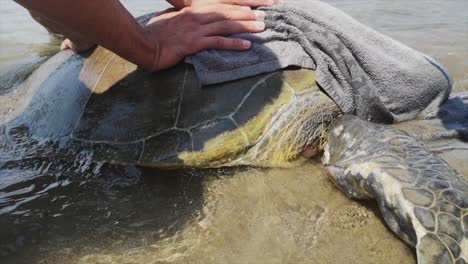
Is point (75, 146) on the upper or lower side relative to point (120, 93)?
lower

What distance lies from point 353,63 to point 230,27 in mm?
646

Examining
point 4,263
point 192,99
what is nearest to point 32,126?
point 192,99

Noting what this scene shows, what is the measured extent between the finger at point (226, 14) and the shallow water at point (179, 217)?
0.75m

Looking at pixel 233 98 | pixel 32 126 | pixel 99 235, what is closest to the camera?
pixel 99 235

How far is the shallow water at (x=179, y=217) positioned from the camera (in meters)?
1.31

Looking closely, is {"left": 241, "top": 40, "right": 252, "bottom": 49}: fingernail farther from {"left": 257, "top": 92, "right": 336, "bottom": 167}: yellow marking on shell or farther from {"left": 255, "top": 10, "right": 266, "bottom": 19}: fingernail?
{"left": 257, "top": 92, "right": 336, "bottom": 167}: yellow marking on shell

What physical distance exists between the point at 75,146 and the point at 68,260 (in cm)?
82

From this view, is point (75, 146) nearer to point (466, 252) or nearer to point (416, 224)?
point (416, 224)

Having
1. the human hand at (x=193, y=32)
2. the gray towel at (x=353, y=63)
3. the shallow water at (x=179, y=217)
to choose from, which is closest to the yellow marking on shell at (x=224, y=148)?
the shallow water at (x=179, y=217)

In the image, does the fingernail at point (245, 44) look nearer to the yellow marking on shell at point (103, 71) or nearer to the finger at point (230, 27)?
the finger at point (230, 27)

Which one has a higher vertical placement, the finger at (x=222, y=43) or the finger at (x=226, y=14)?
the finger at (x=226, y=14)

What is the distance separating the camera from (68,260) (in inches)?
51.0

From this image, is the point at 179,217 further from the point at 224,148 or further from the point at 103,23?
the point at 103,23

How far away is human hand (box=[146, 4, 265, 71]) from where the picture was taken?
189cm
